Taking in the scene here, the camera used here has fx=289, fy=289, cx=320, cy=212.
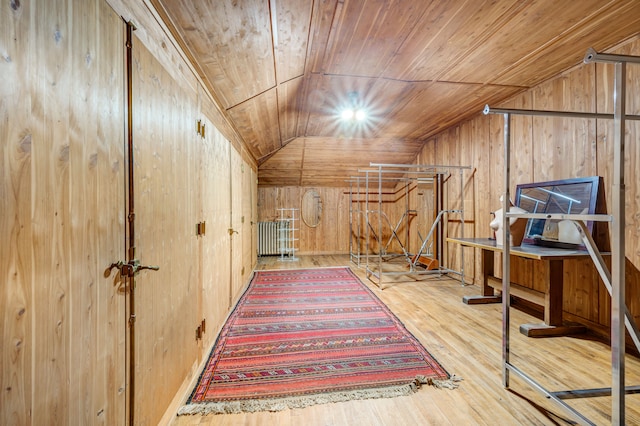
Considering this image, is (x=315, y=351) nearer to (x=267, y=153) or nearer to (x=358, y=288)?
(x=358, y=288)

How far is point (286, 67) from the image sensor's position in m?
2.57

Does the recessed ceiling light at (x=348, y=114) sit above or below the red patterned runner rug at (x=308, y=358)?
above

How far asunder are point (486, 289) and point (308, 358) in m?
2.65

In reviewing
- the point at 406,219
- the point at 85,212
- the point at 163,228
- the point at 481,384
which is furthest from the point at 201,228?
the point at 406,219

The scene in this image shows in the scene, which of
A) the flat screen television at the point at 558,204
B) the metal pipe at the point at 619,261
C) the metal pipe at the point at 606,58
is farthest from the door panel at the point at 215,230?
the flat screen television at the point at 558,204

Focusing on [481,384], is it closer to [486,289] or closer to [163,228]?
[486,289]

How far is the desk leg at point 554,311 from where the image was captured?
268 cm

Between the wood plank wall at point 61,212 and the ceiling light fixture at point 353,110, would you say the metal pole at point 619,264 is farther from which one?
the ceiling light fixture at point 353,110

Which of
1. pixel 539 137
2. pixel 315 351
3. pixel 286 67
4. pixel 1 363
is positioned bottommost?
pixel 315 351

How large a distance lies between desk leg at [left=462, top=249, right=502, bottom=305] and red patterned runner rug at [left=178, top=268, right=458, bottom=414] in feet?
3.68

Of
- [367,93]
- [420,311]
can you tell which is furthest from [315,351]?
[367,93]

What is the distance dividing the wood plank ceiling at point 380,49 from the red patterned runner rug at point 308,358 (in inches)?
85.0

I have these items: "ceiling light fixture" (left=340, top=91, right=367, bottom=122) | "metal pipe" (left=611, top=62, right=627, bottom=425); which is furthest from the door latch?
"ceiling light fixture" (left=340, top=91, right=367, bottom=122)

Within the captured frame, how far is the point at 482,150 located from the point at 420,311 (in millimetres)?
2528
